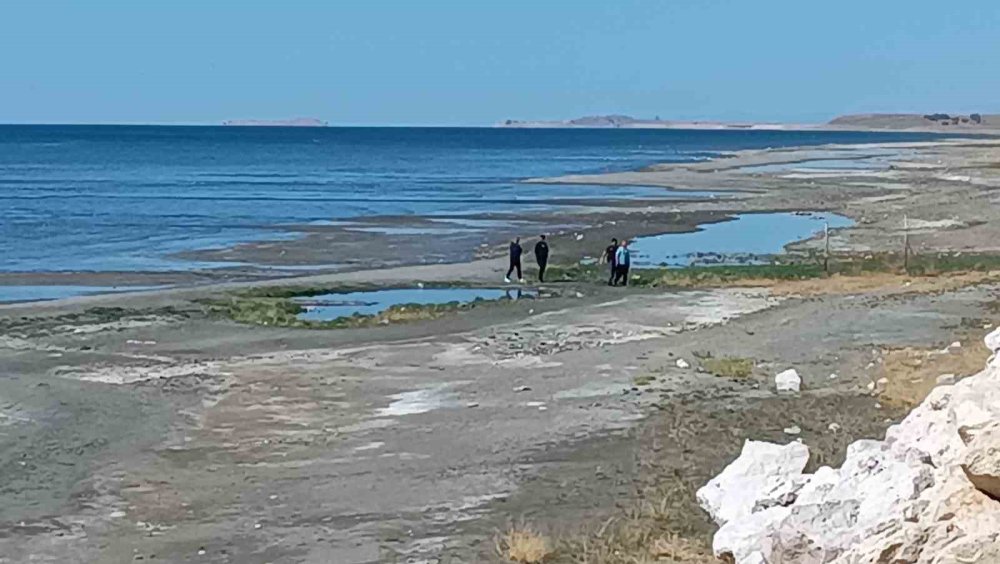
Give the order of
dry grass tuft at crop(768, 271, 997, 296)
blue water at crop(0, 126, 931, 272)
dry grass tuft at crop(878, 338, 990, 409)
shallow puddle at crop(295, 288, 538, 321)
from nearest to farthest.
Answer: dry grass tuft at crop(878, 338, 990, 409) → shallow puddle at crop(295, 288, 538, 321) → dry grass tuft at crop(768, 271, 997, 296) → blue water at crop(0, 126, 931, 272)

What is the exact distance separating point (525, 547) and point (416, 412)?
7.09m

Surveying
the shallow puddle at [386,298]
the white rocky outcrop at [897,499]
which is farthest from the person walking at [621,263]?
the white rocky outcrop at [897,499]

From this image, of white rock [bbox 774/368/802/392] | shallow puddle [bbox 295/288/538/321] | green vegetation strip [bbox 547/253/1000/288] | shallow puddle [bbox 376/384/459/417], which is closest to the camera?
shallow puddle [bbox 376/384/459/417]

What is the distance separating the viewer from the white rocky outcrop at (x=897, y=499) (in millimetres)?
6848

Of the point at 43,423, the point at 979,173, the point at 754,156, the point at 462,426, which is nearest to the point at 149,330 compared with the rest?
the point at 43,423

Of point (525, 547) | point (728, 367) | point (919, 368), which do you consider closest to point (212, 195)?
point (728, 367)

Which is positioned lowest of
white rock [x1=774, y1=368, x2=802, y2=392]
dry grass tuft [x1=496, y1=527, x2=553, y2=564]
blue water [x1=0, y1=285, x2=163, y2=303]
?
blue water [x1=0, y1=285, x2=163, y2=303]

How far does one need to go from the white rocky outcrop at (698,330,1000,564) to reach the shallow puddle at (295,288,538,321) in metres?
21.4

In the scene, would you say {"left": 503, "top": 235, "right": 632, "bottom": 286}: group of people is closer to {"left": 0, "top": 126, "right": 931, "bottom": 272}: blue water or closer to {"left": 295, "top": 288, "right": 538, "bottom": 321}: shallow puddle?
{"left": 295, "top": 288, "right": 538, "bottom": 321}: shallow puddle

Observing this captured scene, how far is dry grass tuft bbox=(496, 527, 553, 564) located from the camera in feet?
37.8

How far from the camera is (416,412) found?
18531mm

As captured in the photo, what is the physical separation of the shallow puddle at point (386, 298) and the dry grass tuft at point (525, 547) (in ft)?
60.3

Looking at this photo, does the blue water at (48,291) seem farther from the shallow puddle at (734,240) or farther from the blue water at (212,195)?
the shallow puddle at (734,240)

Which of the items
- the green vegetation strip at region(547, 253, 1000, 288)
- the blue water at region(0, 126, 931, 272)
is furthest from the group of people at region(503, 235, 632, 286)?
the blue water at region(0, 126, 931, 272)
